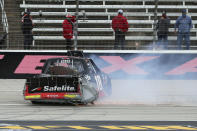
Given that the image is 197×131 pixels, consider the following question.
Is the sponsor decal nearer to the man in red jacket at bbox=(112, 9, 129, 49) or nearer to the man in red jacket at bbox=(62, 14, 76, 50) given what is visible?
the man in red jacket at bbox=(62, 14, 76, 50)

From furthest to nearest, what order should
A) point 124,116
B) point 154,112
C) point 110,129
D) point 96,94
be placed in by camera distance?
point 96,94 < point 154,112 < point 124,116 < point 110,129

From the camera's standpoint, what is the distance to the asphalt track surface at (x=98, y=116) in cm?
702

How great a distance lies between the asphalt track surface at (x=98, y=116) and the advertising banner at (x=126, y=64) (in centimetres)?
553

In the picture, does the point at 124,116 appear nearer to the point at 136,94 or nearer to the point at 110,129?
the point at 110,129

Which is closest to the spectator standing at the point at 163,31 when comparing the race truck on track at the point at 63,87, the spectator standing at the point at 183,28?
the spectator standing at the point at 183,28

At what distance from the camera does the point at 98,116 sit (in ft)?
26.8

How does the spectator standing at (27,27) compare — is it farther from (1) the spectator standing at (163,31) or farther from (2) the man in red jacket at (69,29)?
(1) the spectator standing at (163,31)

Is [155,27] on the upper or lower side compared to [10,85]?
upper

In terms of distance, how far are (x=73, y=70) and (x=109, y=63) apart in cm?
642

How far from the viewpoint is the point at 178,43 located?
17.1 meters

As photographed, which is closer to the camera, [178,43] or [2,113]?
[2,113]

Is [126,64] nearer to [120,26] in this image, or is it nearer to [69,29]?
[120,26]

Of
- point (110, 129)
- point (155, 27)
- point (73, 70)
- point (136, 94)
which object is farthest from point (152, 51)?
point (110, 129)

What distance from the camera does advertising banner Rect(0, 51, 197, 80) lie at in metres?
16.2
